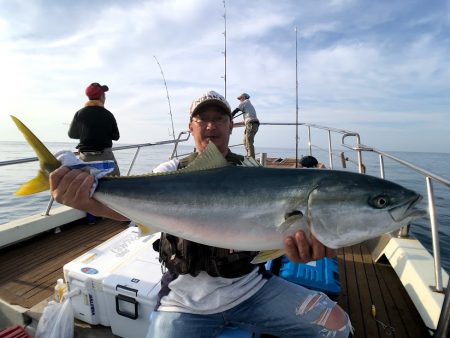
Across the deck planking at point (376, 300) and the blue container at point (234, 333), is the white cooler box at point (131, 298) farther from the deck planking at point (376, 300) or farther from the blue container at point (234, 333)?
the deck planking at point (376, 300)

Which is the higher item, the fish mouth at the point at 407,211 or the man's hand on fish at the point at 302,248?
the fish mouth at the point at 407,211

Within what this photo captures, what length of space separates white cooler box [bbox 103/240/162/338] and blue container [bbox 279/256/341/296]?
1581 millimetres

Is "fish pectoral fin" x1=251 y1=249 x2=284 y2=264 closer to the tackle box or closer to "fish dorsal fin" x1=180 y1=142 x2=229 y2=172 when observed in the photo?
"fish dorsal fin" x1=180 y1=142 x2=229 y2=172

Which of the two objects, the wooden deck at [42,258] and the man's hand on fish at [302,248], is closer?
the man's hand on fish at [302,248]

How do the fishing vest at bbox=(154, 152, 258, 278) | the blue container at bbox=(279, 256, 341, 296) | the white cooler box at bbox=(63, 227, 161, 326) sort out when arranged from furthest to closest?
the blue container at bbox=(279, 256, 341, 296) < the white cooler box at bbox=(63, 227, 161, 326) < the fishing vest at bbox=(154, 152, 258, 278)

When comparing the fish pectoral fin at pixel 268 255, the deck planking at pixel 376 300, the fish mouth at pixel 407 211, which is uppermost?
the fish mouth at pixel 407 211

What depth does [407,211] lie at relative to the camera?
190 cm

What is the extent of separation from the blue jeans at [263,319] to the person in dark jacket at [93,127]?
4.46 meters

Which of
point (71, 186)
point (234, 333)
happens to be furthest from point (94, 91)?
point (234, 333)

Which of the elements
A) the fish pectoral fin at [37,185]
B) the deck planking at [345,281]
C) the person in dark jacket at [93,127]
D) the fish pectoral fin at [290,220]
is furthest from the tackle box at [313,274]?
the person in dark jacket at [93,127]

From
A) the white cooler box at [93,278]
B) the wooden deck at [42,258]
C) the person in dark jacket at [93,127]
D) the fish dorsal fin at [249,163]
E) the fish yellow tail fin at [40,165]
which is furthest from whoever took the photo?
the person in dark jacket at [93,127]

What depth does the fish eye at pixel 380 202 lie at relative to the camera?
76.8 inches

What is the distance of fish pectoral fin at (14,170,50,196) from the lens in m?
2.34

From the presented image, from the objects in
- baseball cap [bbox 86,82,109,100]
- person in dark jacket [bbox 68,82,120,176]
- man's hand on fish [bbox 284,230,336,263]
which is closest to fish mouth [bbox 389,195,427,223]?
man's hand on fish [bbox 284,230,336,263]
